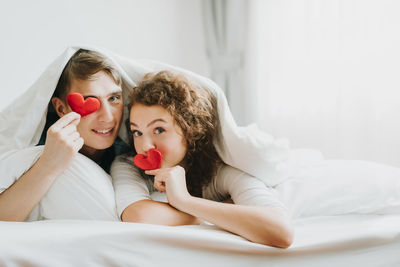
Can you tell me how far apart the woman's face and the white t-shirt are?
0.11m

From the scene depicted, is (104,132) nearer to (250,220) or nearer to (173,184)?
(173,184)

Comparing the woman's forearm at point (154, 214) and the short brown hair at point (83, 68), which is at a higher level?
the short brown hair at point (83, 68)

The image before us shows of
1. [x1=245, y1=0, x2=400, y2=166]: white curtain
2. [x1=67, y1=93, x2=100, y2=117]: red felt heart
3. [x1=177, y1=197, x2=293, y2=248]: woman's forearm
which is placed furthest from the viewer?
[x1=245, y1=0, x2=400, y2=166]: white curtain

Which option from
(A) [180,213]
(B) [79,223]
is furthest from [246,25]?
(B) [79,223]

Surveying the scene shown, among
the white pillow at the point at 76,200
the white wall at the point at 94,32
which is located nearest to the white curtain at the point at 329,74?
the white wall at the point at 94,32

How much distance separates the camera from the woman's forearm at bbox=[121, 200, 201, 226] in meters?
0.82

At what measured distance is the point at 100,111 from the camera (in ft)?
3.39

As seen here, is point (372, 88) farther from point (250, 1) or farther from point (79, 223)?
point (79, 223)

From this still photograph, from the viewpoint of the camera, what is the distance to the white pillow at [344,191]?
97 centimetres

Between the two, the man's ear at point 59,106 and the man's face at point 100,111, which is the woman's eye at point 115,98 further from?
the man's ear at point 59,106

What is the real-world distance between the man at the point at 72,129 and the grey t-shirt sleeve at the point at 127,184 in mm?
103

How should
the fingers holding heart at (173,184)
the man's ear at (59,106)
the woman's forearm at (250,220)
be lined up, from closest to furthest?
the woman's forearm at (250,220) → the fingers holding heart at (173,184) → the man's ear at (59,106)

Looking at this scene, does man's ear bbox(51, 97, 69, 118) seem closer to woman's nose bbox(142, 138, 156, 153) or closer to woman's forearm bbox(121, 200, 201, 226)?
woman's nose bbox(142, 138, 156, 153)

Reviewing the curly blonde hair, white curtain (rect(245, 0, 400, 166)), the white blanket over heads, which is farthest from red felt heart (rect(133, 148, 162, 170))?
white curtain (rect(245, 0, 400, 166))
